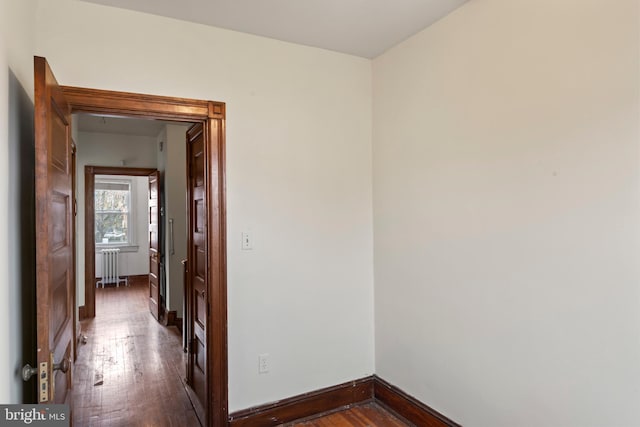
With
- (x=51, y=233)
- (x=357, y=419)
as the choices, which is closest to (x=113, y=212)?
(x=357, y=419)

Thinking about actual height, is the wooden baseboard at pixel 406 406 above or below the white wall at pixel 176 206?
below

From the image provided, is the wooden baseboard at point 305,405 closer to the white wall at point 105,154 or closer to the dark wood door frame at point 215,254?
the dark wood door frame at point 215,254

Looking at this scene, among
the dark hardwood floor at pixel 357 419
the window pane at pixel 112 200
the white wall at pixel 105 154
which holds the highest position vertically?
the white wall at pixel 105 154

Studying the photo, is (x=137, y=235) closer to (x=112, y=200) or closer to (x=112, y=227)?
(x=112, y=227)

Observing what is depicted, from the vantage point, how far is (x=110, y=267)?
26.9ft

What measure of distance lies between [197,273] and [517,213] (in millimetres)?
2247

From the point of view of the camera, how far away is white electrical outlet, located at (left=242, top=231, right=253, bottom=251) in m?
2.58

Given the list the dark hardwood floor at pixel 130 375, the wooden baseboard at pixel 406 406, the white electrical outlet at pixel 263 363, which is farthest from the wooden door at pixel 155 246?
the wooden baseboard at pixel 406 406

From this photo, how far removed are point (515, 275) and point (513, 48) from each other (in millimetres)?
1166

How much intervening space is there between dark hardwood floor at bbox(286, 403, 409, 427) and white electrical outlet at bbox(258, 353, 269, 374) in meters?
0.41

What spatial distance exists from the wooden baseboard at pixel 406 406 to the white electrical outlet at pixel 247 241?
146cm

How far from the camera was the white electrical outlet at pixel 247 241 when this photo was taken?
258 centimetres
